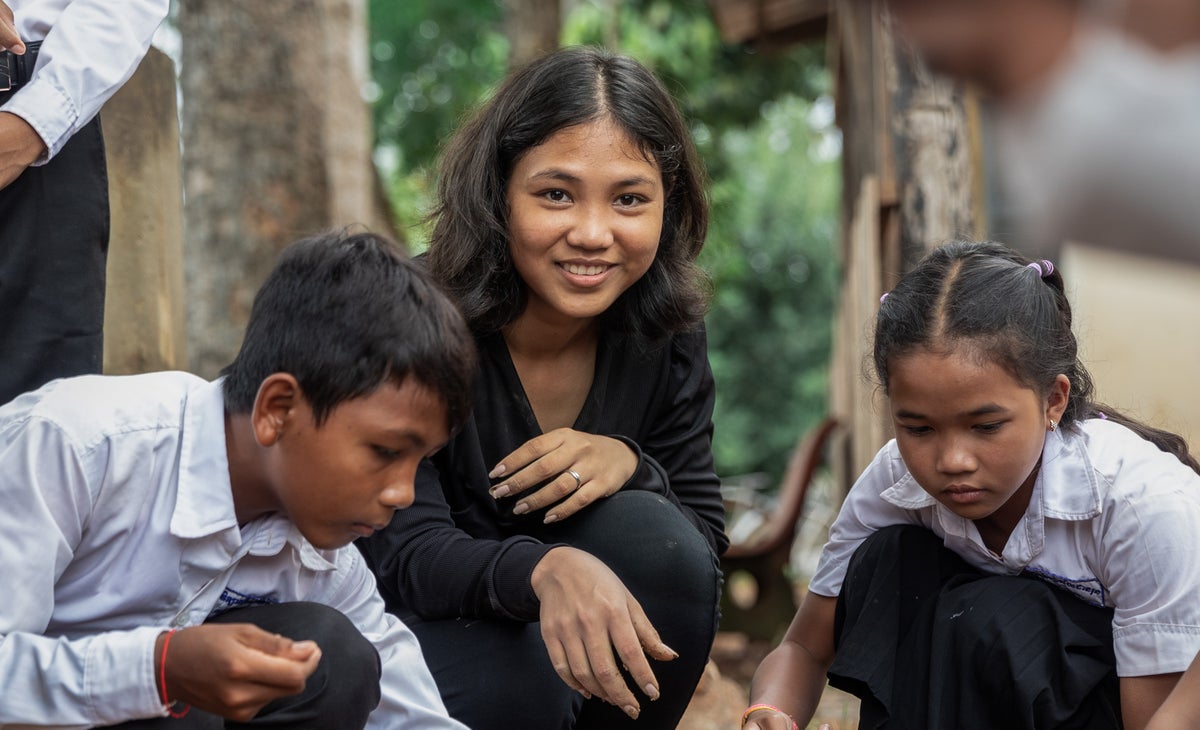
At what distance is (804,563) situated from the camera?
10.1 m

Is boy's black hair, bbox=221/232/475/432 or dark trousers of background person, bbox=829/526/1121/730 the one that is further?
dark trousers of background person, bbox=829/526/1121/730

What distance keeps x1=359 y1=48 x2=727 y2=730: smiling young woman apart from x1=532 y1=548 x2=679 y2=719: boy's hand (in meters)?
0.01

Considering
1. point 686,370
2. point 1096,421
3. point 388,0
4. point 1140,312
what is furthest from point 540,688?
point 388,0

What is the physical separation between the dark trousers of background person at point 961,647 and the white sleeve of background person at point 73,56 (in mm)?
1599

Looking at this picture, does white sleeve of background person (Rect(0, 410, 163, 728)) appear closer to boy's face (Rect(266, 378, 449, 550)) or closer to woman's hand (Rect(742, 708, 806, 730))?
boy's face (Rect(266, 378, 449, 550))

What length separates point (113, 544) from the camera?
2012mm

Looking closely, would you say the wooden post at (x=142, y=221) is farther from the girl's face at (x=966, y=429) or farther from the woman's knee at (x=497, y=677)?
the girl's face at (x=966, y=429)

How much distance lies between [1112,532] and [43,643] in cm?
164

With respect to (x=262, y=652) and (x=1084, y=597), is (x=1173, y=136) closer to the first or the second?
(x=262, y=652)

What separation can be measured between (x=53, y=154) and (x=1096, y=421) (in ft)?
6.23

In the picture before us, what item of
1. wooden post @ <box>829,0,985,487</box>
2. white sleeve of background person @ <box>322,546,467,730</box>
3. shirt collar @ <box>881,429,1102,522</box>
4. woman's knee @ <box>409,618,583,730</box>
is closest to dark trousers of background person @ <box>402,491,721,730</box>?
woman's knee @ <box>409,618,583,730</box>

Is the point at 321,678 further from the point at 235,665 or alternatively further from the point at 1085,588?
Result: the point at 1085,588

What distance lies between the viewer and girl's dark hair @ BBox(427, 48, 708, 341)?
8.71 feet

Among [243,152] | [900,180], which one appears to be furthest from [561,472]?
[243,152]
